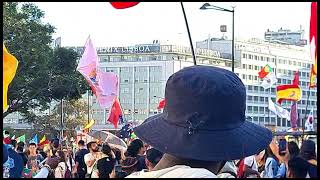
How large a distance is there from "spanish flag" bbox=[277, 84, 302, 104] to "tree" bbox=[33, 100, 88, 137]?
4842 cm

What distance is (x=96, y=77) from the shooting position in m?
20.6

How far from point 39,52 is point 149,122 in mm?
37508

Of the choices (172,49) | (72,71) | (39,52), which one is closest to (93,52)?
(39,52)

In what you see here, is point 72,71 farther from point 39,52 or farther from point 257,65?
point 257,65

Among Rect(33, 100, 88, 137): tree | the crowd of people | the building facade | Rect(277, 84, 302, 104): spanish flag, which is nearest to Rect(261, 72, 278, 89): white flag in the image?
Rect(277, 84, 302, 104): spanish flag

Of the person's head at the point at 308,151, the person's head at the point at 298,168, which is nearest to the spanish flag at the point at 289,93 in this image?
the person's head at the point at 308,151

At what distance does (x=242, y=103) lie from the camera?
1.75m

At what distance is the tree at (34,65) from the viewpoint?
126 feet

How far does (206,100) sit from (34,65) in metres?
38.4

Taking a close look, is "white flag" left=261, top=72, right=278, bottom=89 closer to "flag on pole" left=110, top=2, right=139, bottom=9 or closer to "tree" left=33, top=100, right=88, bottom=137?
"flag on pole" left=110, top=2, right=139, bottom=9

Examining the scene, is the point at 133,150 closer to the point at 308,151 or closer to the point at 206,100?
the point at 308,151

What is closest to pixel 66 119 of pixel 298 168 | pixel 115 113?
pixel 115 113

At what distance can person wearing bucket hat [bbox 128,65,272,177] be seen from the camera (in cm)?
167

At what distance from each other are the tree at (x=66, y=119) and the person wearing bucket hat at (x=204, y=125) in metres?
66.8
